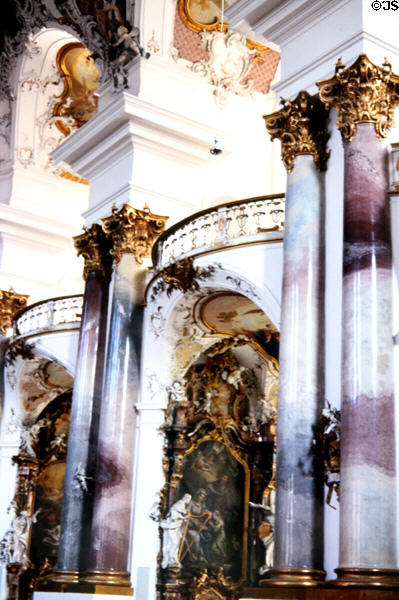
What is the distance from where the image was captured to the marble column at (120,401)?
13484 millimetres

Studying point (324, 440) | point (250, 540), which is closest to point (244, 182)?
point (250, 540)

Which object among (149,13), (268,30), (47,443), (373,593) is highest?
(149,13)

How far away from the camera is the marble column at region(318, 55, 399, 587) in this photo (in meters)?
8.71

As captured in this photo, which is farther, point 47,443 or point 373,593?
point 47,443

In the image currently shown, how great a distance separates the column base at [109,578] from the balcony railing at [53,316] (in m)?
4.97

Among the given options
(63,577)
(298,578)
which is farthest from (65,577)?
(298,578)

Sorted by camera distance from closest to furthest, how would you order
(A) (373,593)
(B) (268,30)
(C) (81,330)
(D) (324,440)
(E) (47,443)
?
(A) (373,593) < (D) (324,440) < (B) (268,30) < (C) (81,330) < (E) (47,443)

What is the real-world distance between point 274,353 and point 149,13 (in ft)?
21.0

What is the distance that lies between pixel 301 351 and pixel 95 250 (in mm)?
6481

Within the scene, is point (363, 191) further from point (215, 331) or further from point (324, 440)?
point (215, 331)

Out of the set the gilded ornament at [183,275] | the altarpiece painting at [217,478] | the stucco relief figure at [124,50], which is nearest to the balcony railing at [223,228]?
the gilded ornament at [183,275]

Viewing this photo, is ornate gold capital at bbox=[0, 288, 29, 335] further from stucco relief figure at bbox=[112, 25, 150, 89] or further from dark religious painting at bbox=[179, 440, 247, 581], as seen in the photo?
dark religious painting at bbox=[179, 440, 247, 581]

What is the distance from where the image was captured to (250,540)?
589 inches

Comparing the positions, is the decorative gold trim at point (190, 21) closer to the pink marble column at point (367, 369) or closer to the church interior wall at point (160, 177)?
the church interior wall at point (160, 177)
